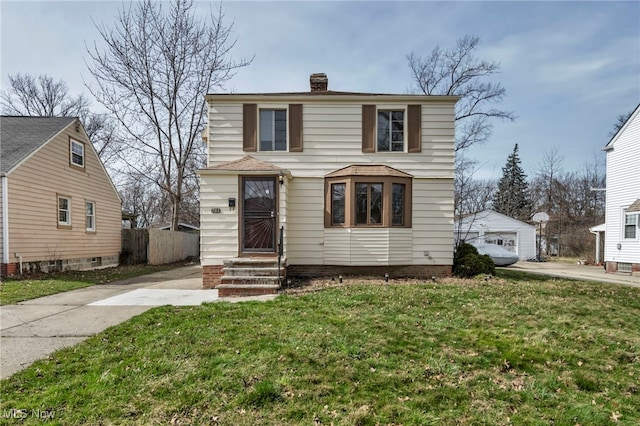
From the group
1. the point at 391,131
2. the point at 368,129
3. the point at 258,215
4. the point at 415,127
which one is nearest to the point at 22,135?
the point at 258,215

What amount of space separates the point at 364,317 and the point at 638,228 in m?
15.3

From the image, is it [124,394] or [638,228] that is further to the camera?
[638,228]

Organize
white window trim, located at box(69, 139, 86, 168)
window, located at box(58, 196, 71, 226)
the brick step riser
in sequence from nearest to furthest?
1. the brick step riser
2. window, located at box(58, 196, 71, 226)
3. white window trim, located at box(69, 139, 86, 168)

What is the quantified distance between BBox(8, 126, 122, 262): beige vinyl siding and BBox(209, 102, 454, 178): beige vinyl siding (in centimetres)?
723

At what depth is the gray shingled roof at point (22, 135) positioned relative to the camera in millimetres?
11367

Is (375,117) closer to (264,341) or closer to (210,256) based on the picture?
(210,256)

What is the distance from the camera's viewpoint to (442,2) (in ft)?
28.9

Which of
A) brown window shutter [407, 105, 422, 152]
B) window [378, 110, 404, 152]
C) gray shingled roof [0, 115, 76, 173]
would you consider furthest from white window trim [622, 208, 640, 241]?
gray shingled roof [0, 115, 76, 173]

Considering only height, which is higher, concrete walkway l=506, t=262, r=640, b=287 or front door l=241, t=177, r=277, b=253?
front door l=241, t=177, r=277, b=253

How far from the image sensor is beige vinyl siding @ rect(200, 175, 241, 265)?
29.5ft

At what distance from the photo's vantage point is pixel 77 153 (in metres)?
14.4

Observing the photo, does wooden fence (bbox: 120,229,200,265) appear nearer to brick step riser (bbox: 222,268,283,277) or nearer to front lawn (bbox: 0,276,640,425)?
brick step riser (bbox: 222,268,283,277)

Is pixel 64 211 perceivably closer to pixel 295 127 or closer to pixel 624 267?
pixel 295 127

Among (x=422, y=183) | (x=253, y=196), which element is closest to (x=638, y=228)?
(x=422, y=183)
